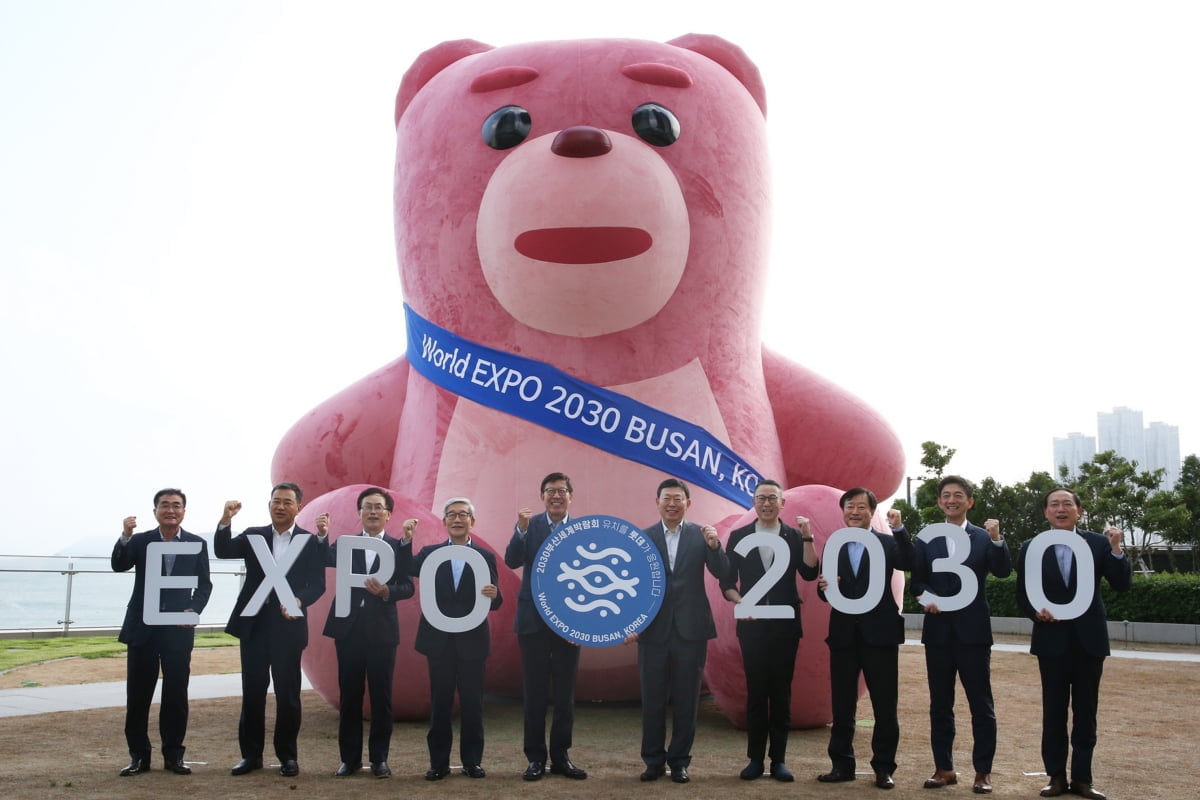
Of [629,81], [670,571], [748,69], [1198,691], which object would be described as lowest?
[1198,691]

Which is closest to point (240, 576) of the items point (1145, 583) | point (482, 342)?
point (482, 342)

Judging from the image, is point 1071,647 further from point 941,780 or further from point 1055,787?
point 941,780

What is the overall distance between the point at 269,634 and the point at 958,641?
3.38m

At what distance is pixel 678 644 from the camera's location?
4926mm

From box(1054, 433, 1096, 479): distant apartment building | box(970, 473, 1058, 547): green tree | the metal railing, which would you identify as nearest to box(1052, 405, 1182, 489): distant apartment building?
box(1054, 433, 1096, 479): distant apartment building

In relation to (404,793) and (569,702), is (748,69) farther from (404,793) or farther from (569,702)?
(404,793)

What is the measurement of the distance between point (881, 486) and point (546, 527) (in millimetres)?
3366

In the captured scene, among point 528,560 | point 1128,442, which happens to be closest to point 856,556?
point 528,560

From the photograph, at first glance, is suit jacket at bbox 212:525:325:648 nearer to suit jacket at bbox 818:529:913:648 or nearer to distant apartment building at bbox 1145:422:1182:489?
suit jacket at bbox 818:529:913:648

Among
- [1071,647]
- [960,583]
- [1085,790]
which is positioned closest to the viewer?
[1085,790]

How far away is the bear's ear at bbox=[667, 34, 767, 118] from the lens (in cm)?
771

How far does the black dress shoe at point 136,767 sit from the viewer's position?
16.4ft

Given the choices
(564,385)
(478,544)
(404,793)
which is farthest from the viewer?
(564,385)

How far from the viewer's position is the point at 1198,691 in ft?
30.2
